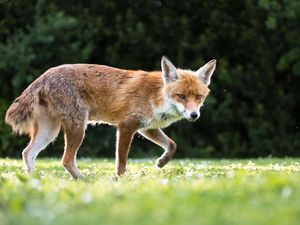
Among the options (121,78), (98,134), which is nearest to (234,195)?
(121,78)

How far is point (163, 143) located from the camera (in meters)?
10.5

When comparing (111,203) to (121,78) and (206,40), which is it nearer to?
(121,78)

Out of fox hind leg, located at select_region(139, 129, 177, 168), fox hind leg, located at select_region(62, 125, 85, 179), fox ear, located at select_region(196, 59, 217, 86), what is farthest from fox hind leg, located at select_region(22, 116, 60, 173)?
fox ear, located at select_region(196, 59, 217, 86)

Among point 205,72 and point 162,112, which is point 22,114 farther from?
point 205,72

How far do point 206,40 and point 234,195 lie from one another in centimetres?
1693

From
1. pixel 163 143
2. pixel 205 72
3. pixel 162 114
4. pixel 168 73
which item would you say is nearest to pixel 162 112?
pixel 162 114

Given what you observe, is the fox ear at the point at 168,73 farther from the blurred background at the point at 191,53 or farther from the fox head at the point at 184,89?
the blurred background at the point at 191,53

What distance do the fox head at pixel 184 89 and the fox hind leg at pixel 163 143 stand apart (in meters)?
0.66

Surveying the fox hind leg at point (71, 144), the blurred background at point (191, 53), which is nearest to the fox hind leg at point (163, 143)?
the fox hind leg at point (71, 144)

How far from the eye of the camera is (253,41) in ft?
70.9

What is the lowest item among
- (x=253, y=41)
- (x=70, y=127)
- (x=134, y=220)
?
(x=253, y=41)

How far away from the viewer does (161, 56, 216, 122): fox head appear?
9762 mm

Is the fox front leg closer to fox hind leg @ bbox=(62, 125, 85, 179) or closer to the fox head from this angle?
fox hind leg @ bbox=(62, 125, 85, 179)

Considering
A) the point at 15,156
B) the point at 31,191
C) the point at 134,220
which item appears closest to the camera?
the point at 134,220
